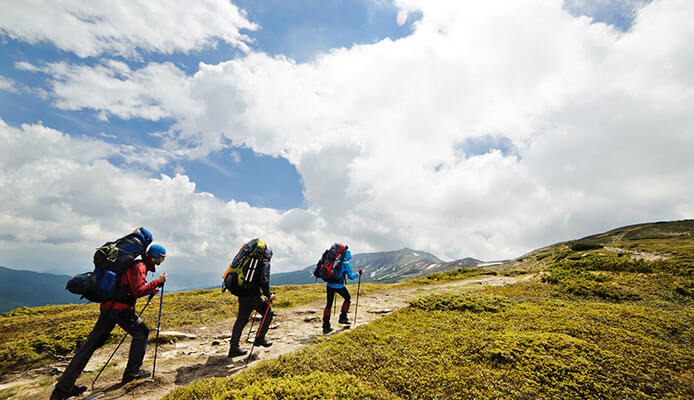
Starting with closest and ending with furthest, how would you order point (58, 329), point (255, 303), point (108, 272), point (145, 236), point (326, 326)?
point (108, 272)
point (145, 236)
point (255, 303)
point (326, 326)
point (58, 329)

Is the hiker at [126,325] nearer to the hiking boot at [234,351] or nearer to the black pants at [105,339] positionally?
the black pants at [105,339]

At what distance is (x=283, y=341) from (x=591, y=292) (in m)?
15.5

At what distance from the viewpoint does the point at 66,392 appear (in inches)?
267

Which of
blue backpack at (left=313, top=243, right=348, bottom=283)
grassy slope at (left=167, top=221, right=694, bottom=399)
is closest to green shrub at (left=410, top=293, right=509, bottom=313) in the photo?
grassy slope at (left=167, top=221, right=694, bottom=399)

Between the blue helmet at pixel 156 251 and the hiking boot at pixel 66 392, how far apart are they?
3534mm

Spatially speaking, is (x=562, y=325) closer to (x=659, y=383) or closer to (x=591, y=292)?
(x=659, y=383)

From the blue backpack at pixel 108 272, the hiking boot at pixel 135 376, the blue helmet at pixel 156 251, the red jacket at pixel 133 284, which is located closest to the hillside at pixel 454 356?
the hiking boot at pixel 135 376

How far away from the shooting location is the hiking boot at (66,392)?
6730 millimetres

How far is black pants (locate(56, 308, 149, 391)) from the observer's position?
Result: 270 inches

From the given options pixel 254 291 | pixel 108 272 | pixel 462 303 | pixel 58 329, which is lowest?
pixel 58 329

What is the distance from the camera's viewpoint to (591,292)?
13.9m

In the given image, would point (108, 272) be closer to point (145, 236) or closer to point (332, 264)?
point (145, 236)

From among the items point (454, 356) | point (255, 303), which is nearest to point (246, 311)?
point (255, 303)

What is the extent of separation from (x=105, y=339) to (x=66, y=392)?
4.14 feet
